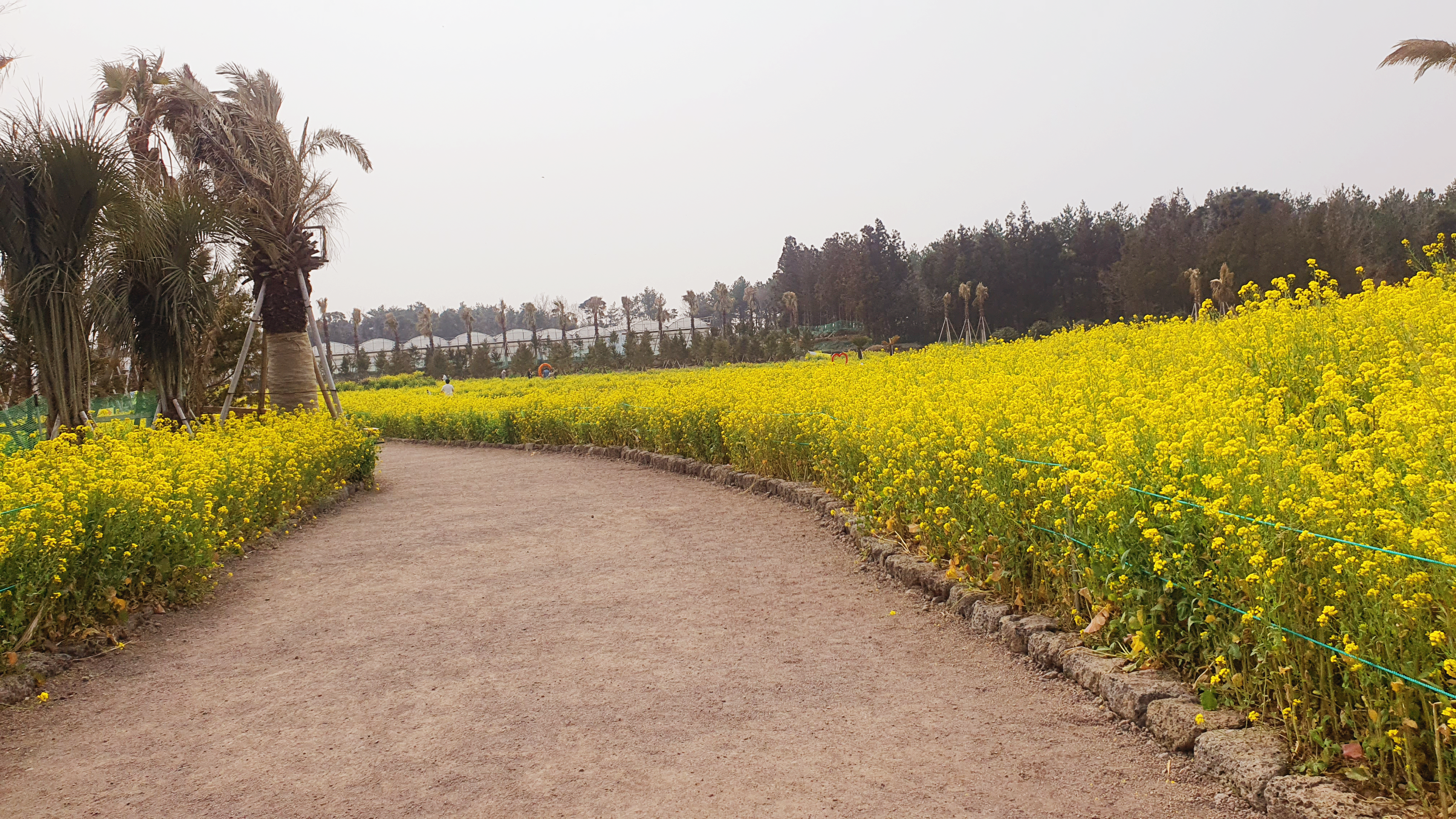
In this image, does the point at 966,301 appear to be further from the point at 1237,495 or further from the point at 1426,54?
the point at 1237,495

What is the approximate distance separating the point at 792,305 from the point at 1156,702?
66.6 metres

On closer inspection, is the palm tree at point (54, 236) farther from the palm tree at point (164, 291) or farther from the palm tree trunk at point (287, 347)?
the palm tree trunk at point (287, 347)

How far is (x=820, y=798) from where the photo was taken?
10.5 feet

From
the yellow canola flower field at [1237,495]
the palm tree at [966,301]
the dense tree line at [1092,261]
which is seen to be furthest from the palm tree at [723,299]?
the yellow canola flower field at [1237,495]

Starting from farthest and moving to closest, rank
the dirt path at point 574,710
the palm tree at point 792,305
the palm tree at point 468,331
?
the palm tree at point 792,305 < the palm tree at point 468,331 < the dirt path at point 574,710

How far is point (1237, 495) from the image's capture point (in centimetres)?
355

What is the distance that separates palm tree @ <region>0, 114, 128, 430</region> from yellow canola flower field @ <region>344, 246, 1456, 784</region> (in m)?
7.16

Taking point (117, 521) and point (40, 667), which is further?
point (117, 521)

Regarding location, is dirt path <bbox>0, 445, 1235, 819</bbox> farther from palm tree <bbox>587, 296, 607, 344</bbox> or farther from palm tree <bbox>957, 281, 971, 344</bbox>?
palm tree <bbox>587, 296, 607, 344</bbox>

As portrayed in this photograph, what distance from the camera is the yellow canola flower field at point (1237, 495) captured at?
9.41 feet

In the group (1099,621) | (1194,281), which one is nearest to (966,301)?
(1194,281)

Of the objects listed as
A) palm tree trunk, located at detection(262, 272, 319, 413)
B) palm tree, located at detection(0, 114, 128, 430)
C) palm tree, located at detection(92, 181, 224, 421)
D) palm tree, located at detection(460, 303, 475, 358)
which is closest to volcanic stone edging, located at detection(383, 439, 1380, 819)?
palm tree, located at detection(0, 114, 128, 430)

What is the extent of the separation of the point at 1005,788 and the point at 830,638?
1.89 metres

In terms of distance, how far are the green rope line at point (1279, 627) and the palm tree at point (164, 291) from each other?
1041 centimetres
